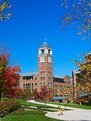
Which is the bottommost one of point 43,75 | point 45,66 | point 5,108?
point 5,108

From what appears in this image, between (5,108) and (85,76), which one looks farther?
(5,108)

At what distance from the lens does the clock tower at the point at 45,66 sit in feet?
594

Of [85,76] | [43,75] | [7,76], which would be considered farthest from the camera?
[43,75]

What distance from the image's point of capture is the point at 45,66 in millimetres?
182375

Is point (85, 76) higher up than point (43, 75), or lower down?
lower down

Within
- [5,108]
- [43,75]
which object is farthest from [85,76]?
[43,75]

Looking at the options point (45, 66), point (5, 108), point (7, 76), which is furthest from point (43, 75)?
point (5, 108)

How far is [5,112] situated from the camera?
3209cm

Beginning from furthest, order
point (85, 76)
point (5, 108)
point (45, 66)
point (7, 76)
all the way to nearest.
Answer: point (45, 66), point (7, 76), point (5, 108), point (85, 76)

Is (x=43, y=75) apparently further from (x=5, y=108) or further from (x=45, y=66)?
(x=5, y=108)

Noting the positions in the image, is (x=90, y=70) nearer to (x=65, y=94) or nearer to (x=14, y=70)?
(x=65, y=94)

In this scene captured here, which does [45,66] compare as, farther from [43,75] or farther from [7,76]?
[7,76]

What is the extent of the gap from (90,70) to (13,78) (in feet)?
120

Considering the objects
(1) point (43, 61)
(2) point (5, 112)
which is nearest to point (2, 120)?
(2) point (5, 112)
